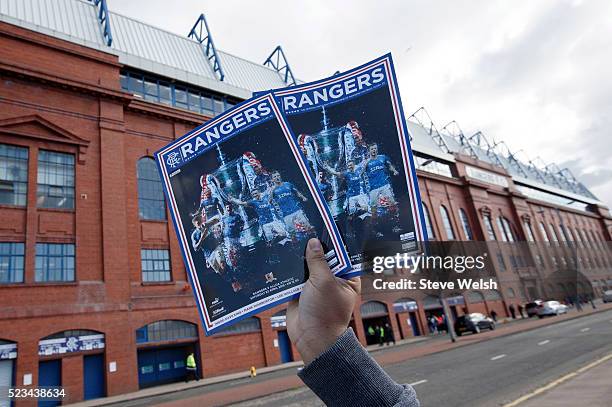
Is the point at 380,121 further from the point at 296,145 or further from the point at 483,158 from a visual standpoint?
the point at 483,158

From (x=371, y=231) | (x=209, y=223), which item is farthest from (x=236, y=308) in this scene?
(x=371, y=231)

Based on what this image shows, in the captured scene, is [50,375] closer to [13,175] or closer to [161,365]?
[161,365]

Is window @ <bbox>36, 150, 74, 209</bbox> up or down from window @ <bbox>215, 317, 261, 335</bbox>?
up

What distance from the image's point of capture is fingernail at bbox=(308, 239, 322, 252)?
190 cm

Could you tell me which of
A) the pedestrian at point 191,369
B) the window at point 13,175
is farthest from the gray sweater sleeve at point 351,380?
the window at point 13,175

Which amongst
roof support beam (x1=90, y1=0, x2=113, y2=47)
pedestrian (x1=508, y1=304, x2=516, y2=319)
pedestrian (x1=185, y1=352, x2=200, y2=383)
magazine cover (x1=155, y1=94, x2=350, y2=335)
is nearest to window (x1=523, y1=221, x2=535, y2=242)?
pedestrian (x1=508, y1=304, x2=516, y2=319)

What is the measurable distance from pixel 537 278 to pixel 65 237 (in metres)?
55.9

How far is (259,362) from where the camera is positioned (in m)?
25.8

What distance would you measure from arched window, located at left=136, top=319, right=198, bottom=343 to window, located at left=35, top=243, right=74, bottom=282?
189 inches

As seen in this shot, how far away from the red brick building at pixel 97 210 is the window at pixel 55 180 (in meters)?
0.06

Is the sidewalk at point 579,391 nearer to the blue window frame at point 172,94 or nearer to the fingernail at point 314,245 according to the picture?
the fingernail at point 314,245

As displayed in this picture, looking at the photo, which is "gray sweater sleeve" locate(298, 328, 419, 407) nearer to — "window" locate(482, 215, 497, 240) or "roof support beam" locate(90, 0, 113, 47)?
"roof support beam" locate(90, 0, 113, 47)

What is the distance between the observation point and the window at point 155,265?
23.4 m

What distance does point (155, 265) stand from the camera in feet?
78.5
